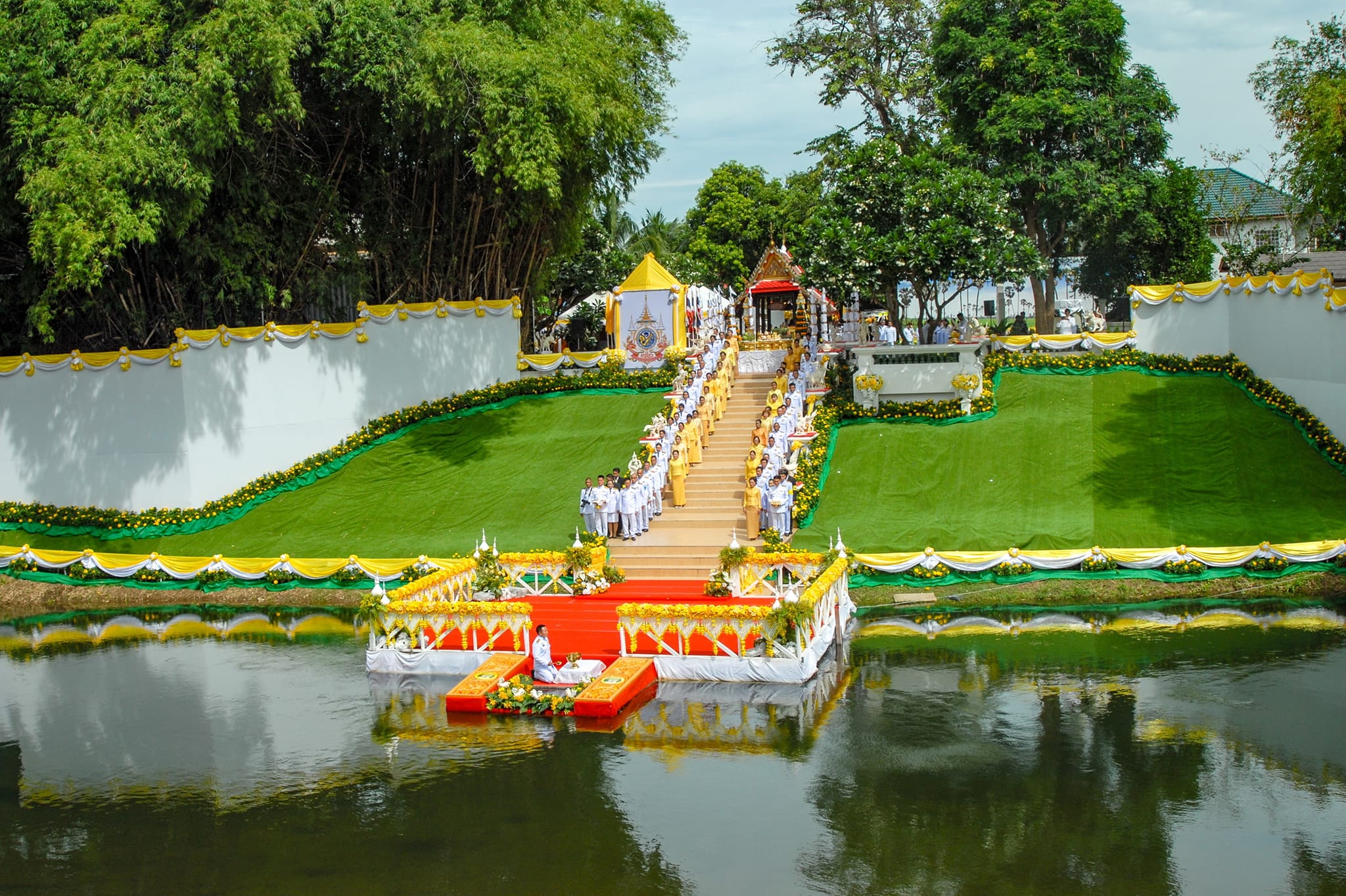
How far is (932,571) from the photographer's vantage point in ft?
62.7

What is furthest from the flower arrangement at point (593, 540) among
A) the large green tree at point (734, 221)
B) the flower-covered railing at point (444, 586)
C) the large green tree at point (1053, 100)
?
the large green tree at point (734, 221)

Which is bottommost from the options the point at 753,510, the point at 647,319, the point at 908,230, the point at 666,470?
the point at 753,510

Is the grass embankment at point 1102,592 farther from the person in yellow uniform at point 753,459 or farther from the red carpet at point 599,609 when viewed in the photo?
the person in yellow uniform at point 753,459

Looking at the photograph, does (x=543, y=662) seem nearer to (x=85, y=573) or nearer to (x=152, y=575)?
(x=152, y=575)

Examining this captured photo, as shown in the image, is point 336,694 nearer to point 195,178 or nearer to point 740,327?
point 195,178

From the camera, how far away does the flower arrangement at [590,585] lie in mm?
18391

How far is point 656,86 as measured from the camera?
1332 inches

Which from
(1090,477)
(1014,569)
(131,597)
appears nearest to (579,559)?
(1014,569)

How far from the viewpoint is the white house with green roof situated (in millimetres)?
36469

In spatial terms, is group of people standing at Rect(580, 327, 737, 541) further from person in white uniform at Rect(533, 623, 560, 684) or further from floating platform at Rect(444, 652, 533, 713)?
person in white uniform at Rect(533, 623, 560, 684)

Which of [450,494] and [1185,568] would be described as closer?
[1185,568]

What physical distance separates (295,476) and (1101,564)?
1668 centimetres

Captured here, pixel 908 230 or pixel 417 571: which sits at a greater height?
pixel 908 230

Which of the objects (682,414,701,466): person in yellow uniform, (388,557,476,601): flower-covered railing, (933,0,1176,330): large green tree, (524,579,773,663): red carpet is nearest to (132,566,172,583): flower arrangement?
(388,557,476,601): flower-covered railing
